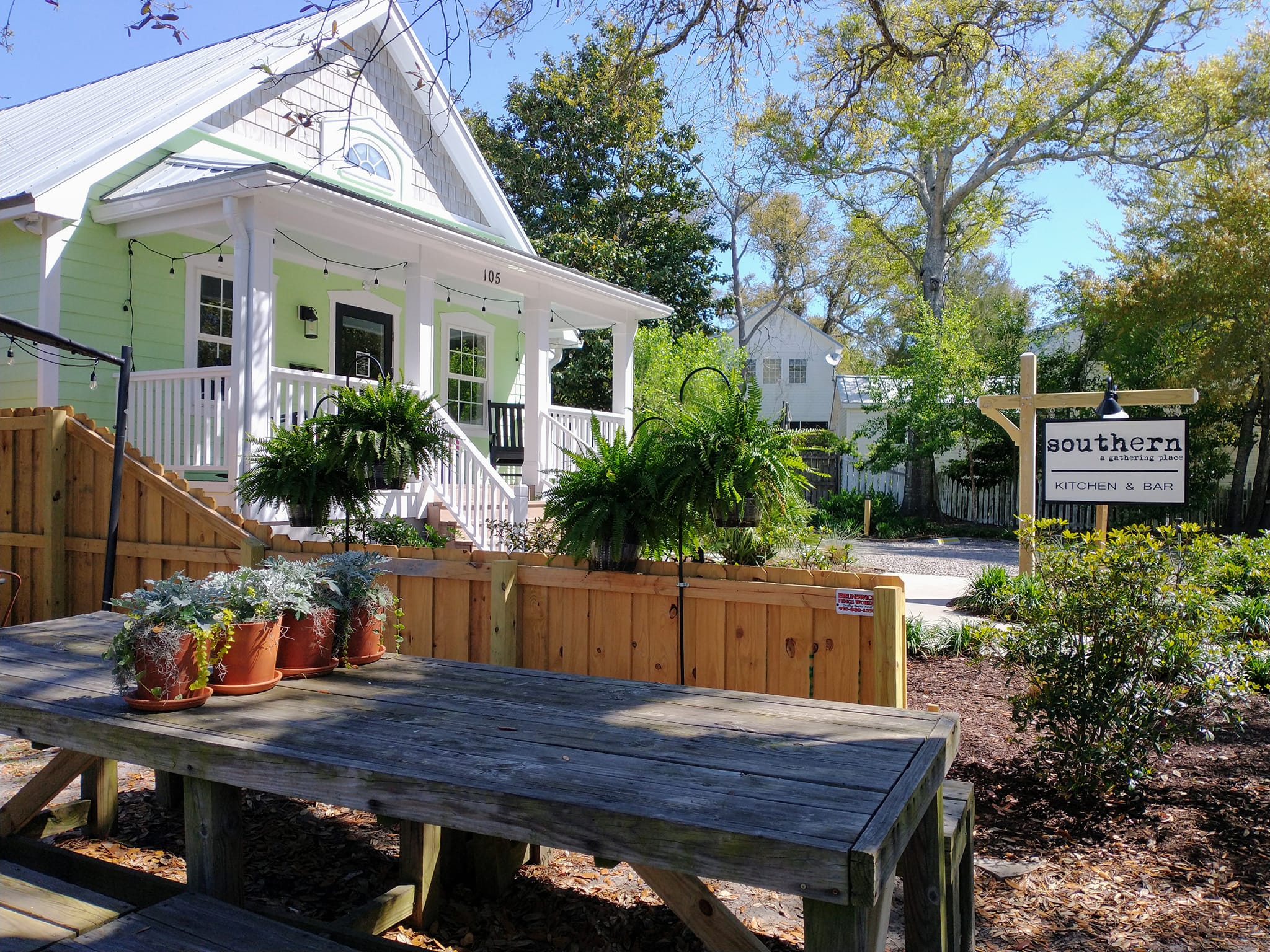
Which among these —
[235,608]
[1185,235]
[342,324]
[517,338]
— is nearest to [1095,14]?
[1185,235]

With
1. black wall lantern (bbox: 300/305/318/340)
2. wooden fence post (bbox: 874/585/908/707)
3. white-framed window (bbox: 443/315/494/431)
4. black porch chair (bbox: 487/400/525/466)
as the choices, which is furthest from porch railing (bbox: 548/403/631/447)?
wooden fence post (bbox: 874/585/908/707)

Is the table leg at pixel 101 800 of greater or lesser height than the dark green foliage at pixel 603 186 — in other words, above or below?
below

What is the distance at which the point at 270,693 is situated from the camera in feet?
9.45

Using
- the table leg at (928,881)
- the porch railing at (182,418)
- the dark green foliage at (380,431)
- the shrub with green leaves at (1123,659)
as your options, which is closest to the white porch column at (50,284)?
the porch railing at (182,418)

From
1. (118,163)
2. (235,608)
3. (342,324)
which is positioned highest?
(118,163)

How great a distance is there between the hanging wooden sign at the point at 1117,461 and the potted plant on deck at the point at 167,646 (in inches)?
308

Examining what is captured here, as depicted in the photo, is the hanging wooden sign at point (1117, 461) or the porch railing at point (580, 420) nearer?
the hanging wooden sign at point (1117, 461)

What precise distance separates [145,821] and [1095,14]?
2272 cm

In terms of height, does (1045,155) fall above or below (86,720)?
above

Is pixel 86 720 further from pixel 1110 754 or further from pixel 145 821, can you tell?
pixel 1110 754

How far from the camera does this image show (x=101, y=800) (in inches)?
158

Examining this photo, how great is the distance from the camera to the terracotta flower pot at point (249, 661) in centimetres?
278

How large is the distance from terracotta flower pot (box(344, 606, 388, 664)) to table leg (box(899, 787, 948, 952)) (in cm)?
195

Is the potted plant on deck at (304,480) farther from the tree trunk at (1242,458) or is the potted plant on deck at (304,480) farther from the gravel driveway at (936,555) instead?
the tree trunk at (1242,458)
